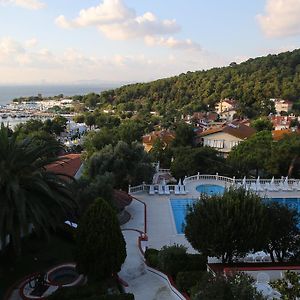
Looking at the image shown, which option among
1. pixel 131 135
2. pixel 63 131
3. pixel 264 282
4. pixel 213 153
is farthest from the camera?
pixel 63 131

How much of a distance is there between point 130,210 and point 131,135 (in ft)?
103

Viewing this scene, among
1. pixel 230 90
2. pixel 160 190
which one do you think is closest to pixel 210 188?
pixel 160 190

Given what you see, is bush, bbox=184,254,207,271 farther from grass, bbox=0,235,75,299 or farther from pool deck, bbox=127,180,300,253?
grass, bbox=0,235,75,299

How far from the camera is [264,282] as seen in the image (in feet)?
43.7

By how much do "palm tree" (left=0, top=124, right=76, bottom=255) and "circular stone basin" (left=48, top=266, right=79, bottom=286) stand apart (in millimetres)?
1948

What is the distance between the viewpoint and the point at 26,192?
15117 mm

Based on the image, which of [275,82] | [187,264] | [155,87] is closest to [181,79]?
[155,87]

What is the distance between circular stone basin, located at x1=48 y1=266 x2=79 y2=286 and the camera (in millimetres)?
15844

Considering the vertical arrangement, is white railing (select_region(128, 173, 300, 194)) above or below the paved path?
below

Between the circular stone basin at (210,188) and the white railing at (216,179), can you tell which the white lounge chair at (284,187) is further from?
A: the circular stone basin at (210,188)

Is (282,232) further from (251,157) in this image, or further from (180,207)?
(251,157)

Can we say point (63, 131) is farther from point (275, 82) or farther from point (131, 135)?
point (275, 82)

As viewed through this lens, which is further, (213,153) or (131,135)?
(131,135)

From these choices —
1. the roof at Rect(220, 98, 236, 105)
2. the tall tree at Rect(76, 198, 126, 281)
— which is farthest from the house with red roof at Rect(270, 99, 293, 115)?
the tall tree at Rect(76, 198, 126, 281)
